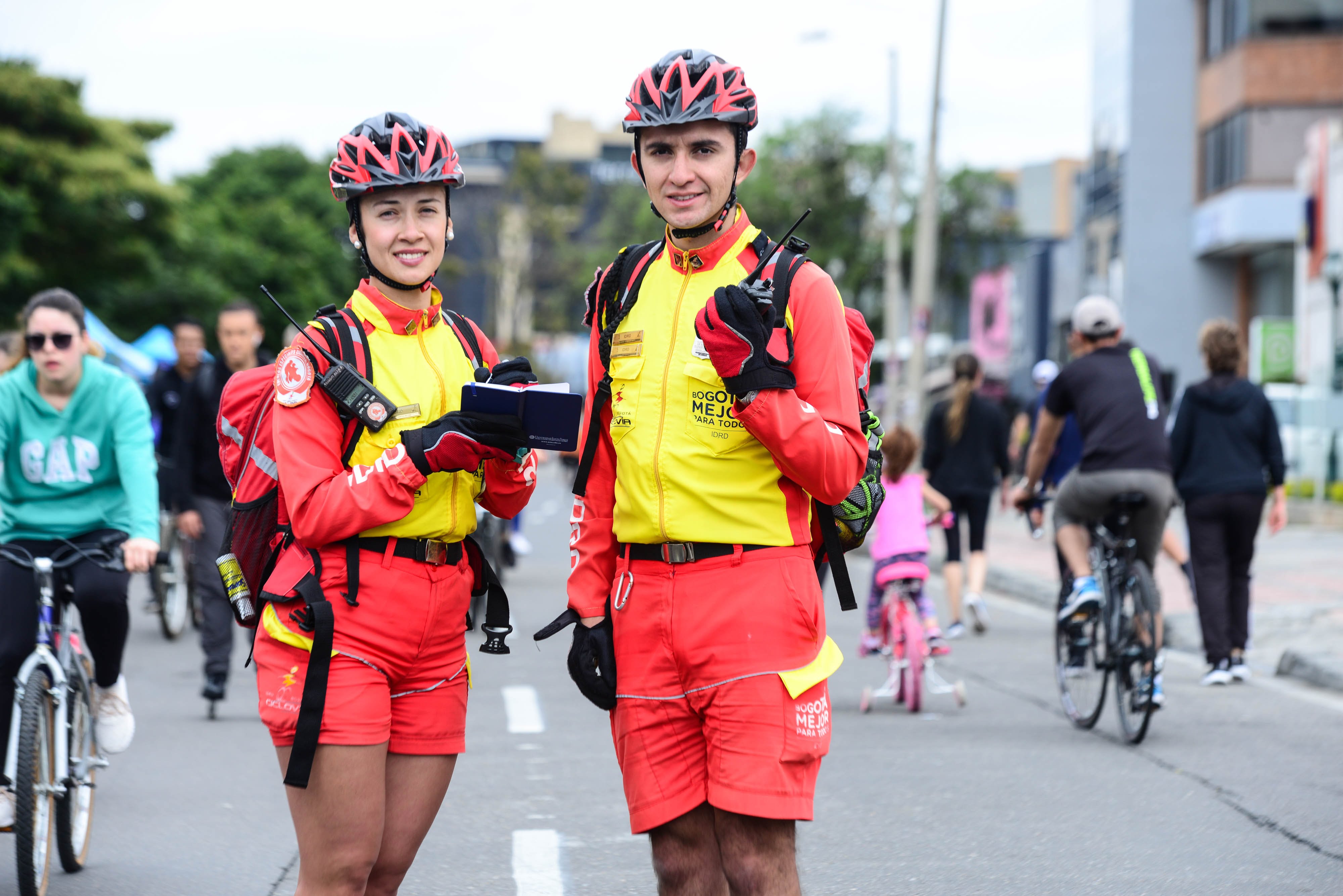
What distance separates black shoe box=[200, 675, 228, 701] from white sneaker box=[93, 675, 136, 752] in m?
2.79

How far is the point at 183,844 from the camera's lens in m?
6.04

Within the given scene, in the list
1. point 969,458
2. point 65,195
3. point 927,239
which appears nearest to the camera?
point 969,458

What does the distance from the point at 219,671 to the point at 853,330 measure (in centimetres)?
594

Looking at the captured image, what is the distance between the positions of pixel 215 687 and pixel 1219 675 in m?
5.71

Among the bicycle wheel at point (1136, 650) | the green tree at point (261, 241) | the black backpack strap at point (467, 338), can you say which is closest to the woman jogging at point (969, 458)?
the bicycle wheel at point (1136, 650)

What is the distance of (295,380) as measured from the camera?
3.47 metres

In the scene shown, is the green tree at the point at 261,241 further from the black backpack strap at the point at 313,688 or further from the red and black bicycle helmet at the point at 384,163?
the black backpack strap at the point at 313,688

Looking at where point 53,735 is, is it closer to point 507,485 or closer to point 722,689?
point 507,485

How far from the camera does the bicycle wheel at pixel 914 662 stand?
28.0ft

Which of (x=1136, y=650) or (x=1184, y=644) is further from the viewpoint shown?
(x=1184, y=644)

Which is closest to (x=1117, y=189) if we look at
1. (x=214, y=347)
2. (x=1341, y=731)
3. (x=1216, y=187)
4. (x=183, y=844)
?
(x=1216, y=187)

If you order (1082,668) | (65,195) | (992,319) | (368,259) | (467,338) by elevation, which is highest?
(65,195)

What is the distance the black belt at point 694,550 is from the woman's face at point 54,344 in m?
3.04

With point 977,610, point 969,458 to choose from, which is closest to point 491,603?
point 977,610
